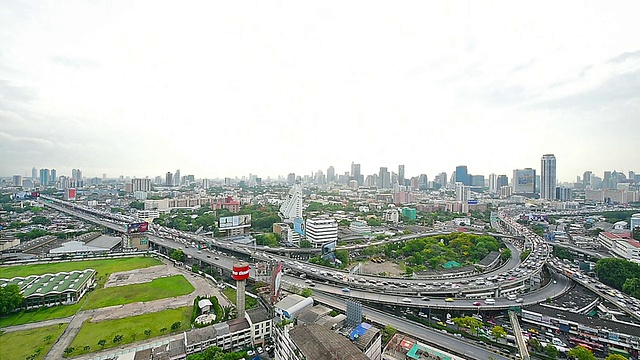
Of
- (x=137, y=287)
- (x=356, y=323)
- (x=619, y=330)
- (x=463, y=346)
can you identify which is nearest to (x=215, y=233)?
(x=137, y=287)

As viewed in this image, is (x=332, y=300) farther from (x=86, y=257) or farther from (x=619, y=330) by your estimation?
(x=86, y=257)

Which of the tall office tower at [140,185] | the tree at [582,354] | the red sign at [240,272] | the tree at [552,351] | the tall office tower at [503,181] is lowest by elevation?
→ the tree at [552,351]

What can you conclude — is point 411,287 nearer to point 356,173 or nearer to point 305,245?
point 305,245

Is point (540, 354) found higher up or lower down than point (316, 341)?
lower down

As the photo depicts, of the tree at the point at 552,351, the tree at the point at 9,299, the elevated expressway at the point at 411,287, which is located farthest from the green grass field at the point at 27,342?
the tree at the point at 552,351

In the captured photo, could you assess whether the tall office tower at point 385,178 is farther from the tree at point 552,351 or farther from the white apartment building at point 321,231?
the tree at point 552,351

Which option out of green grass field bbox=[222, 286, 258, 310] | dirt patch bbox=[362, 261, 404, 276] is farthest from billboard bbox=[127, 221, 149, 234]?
dirt patch bbox=[362, 261, 404, 276]

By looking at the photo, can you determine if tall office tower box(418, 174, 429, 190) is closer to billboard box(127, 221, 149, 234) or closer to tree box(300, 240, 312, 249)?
tree box(300, 240, 312, 249)
